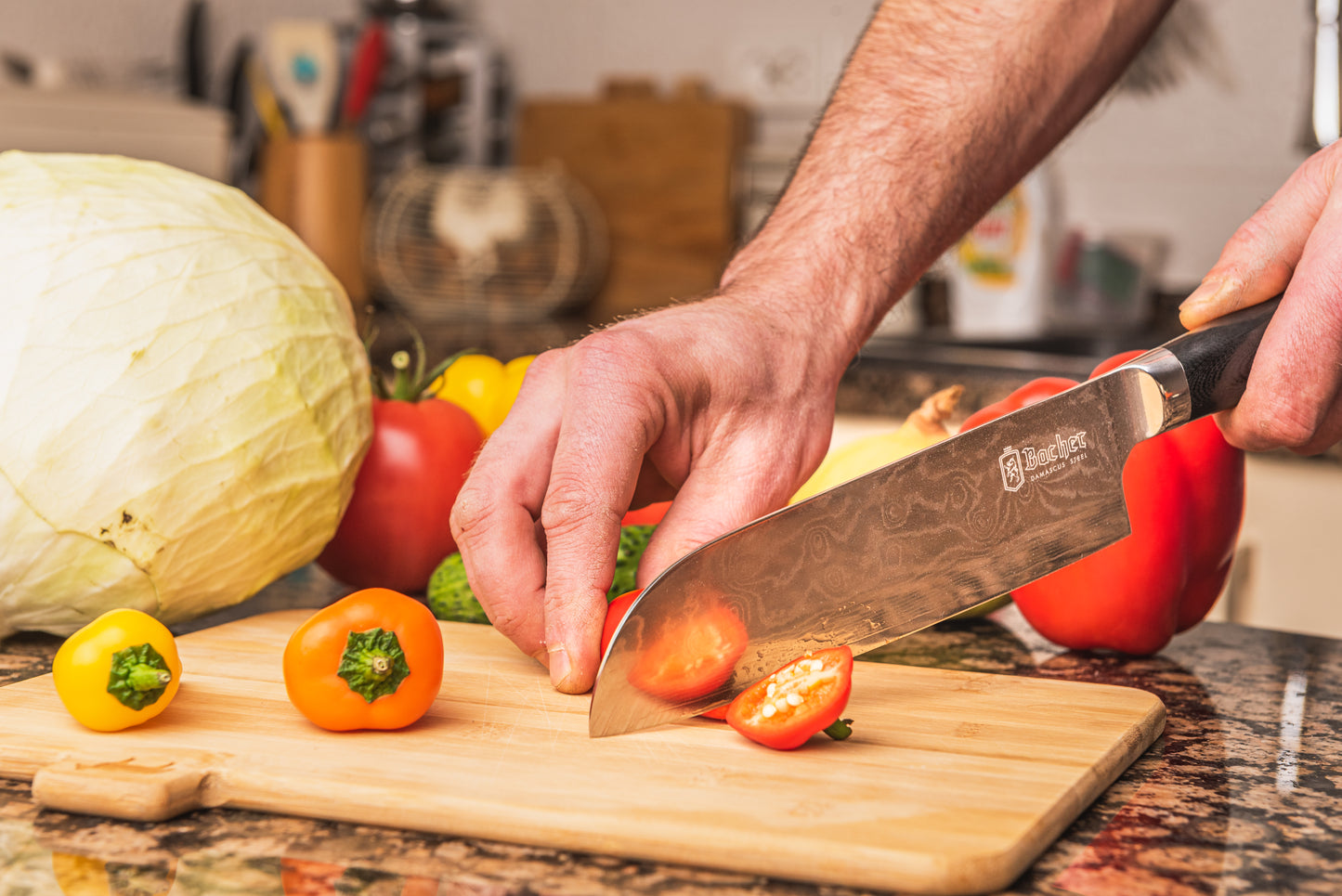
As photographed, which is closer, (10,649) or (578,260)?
(10,649)

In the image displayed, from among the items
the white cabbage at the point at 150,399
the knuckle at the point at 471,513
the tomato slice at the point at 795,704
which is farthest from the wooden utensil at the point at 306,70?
the tomato slice at the point at 795,704

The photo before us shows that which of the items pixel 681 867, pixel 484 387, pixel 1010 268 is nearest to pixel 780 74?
pixel 1010 268

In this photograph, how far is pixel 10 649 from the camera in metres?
1.01

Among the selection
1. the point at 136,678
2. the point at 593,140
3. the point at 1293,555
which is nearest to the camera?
the point at 136,678

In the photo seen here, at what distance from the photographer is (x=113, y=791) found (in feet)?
2.19

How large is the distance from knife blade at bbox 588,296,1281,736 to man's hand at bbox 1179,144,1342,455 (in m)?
0.02

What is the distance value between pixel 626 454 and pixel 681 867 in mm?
328

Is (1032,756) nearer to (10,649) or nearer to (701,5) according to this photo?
(10,649)

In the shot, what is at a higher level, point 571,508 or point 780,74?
point 780,74

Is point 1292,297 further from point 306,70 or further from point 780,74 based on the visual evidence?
point 306,70

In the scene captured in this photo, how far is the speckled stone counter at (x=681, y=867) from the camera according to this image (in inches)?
24.0

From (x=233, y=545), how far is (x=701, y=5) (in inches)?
107

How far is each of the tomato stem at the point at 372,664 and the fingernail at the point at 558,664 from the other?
0.39 feet

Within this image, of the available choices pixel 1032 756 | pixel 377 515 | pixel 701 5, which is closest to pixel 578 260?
pixel 701 5
